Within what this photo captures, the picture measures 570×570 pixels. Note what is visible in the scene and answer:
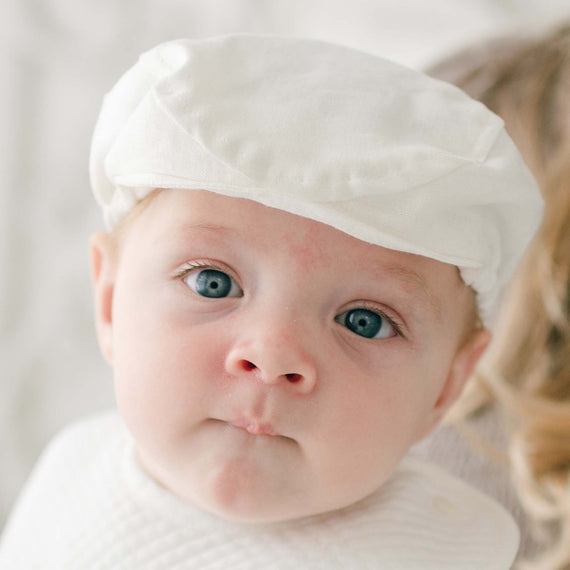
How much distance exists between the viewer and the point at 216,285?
0.74 m

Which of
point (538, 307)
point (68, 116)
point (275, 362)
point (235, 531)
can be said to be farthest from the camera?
point (68, 116)

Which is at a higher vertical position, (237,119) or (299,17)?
(299,17)

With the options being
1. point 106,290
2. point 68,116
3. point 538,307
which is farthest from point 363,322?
point 68,116

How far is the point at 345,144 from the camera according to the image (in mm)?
711

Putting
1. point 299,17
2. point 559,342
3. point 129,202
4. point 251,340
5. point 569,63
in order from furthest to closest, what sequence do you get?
point 299,17 → point 569,63 → point 559,342 → point 129,202 → point 251,340

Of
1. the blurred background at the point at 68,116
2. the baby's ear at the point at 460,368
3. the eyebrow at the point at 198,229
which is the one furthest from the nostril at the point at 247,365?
the blurred background at the point at 68,116

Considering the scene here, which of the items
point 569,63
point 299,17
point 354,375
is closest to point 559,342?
point 569,63

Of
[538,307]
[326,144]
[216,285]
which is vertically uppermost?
[538,307]

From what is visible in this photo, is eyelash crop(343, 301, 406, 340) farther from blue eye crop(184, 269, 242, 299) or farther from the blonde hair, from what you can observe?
the blonde hair

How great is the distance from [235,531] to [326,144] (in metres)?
0.34

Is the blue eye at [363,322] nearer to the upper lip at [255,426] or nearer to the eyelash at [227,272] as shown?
the eyelash at [227,272]

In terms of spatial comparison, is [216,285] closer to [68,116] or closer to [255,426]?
[255,426]

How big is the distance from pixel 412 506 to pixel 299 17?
1.01 metres

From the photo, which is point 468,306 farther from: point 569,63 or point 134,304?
point 569,63
